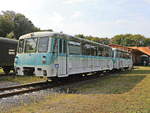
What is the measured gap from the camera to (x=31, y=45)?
12.3m

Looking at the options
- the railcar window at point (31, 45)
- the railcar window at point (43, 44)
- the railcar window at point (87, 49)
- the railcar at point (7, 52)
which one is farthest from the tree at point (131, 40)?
the railcar window at point (43, 44)

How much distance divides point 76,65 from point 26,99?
5709 mm

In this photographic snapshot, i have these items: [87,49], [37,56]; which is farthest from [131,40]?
[37,56]

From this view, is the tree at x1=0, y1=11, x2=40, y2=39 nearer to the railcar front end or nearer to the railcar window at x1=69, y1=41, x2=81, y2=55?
the railcar window at x1=69, y1=41, x2=81, y2=55

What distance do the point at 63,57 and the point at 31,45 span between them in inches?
79.7

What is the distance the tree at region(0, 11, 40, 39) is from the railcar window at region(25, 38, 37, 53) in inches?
2055

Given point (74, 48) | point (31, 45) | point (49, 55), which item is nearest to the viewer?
point (49, 55)

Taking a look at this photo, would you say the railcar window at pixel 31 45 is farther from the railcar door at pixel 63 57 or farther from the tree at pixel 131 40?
the tree at pixel 131 40

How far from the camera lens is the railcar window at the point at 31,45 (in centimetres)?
1210

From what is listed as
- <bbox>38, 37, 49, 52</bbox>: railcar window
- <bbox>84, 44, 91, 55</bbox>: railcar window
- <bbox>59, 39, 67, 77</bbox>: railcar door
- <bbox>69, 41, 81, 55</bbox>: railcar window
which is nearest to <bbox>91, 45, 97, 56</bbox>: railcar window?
<bbox>84, 44, 91, 55</bbox>: railcar window

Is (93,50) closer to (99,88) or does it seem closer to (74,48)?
(74,48)

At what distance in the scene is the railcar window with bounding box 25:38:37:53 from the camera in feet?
39.7

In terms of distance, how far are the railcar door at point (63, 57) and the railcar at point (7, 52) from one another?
302 inches

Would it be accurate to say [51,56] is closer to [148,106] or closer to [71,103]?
[71,103]
